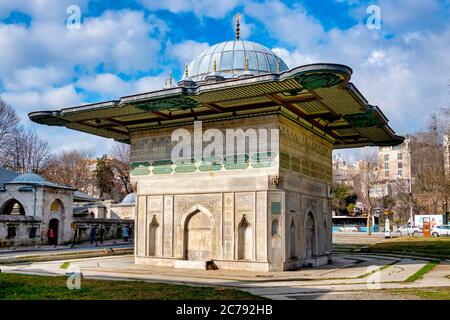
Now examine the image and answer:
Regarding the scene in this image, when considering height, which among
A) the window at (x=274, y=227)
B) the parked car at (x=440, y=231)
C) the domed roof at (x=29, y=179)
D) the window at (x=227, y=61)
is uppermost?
the window at (x=227, y=61)

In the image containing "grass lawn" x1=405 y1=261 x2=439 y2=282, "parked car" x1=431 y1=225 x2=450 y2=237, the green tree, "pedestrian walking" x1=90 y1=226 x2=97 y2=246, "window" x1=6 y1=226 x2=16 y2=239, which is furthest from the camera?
the green tree

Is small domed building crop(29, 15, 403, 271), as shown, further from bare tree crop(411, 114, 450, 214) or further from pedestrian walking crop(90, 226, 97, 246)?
bare tree crop(411, 114, 450, 214)

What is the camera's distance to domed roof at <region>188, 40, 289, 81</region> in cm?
1678

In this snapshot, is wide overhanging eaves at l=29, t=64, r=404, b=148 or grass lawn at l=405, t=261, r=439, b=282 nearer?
grass lawn at l=405, t=261, r=439, b=282

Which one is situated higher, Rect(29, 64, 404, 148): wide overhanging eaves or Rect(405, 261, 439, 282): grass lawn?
Rect(29, 64, 404, 148): wide overhanging eaves

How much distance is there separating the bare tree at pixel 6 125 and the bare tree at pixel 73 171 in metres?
10.8

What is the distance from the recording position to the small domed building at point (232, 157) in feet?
43.8

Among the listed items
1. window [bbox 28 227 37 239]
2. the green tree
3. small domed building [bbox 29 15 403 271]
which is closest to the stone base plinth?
small domed building [bbox 29 15 403 271]

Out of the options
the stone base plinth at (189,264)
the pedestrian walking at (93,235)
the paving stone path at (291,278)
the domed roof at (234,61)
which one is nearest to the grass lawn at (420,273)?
the paving stone path at (291,278)

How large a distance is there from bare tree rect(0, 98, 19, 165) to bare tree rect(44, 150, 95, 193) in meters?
10.8

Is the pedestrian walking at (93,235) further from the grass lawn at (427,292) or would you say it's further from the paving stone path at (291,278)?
the grass lawn at (427,292)

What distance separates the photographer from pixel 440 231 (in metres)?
37.6

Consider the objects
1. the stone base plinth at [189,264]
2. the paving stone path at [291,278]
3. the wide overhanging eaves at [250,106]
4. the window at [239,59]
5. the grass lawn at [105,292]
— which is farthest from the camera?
the window at [239,59]

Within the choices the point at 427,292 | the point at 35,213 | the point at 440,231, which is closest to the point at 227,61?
the point at 427,292
